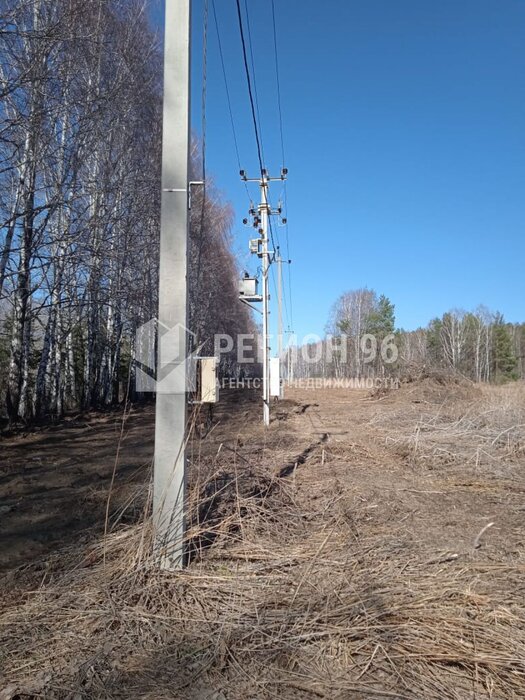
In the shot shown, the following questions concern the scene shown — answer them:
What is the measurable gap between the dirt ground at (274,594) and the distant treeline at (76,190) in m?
3.91

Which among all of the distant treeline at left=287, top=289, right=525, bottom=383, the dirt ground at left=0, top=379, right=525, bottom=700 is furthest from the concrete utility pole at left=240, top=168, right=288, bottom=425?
the distant treeline at left=287, top=289, right=525, bottom=383

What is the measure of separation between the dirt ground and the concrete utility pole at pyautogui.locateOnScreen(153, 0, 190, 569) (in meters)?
0.25

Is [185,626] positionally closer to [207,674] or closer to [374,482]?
[207,674]

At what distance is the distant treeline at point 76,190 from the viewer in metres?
8.94

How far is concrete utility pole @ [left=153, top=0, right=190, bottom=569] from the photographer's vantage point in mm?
3201

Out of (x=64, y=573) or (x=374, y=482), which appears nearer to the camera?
(x=64, y=573)

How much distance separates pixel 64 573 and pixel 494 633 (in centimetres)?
258

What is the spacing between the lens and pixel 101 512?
15.8 ft

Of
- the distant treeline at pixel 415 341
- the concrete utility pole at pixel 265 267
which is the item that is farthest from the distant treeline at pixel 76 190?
the distant treeline at pixel 415 341

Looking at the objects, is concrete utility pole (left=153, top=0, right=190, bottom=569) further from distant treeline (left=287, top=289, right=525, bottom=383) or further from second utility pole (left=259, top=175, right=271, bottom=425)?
distant treeline (left=287, top=289, right=525, bottom=383)

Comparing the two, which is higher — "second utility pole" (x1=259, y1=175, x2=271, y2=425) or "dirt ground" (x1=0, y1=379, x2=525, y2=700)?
"second utility pole" (x1=259, y1=175, x2=271, y2=425)

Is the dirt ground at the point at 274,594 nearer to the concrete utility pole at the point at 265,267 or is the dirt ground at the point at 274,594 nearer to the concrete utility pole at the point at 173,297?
the concrete utility pole at the point at 173,297

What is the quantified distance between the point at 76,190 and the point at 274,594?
11076 millimetres

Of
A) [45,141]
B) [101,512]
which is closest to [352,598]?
[101,512]
